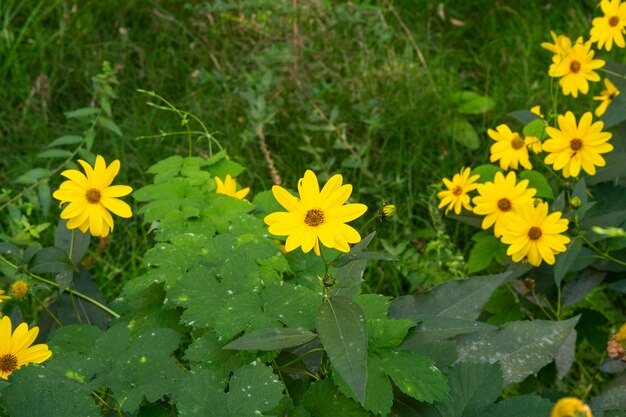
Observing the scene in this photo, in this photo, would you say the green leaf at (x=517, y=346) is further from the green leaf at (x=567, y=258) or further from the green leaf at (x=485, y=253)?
the green leaf at (x=485, y=253)

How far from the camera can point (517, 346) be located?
5.15 ft

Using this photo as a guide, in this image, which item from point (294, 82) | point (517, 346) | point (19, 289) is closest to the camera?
point (517, 346)

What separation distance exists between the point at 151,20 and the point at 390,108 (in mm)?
1099

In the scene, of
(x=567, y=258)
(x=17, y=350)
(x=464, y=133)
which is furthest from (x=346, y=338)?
(x=464, y=133)

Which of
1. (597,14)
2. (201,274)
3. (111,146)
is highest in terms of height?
(201,274)

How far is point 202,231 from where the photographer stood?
1.67 m

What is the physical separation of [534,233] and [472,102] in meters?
1.30

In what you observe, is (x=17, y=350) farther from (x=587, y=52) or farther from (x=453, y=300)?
(x=587, y=52)

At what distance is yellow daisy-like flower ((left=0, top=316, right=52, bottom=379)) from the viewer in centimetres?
141

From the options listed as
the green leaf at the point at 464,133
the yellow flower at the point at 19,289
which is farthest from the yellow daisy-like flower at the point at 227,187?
the green leaf at the point at 464,133

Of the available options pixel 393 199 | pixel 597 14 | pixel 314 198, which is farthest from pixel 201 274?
pixel 597 14

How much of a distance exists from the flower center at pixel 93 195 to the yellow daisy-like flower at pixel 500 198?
0.86 metres

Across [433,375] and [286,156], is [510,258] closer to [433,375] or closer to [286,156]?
[433,375]

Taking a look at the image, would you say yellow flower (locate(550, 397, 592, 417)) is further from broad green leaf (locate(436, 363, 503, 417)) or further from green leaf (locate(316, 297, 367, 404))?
broad green leaf (locate(436, 363, 503, 417))
